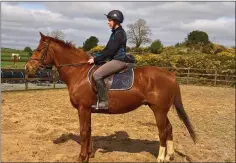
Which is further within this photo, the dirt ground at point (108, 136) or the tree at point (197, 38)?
the tree at point (197, 38)

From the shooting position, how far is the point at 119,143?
712 centimetres

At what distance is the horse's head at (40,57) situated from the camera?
6.13 metres

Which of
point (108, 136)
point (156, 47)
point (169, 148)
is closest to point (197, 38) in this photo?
point (156, 47)

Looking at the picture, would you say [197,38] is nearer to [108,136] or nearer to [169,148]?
[108,136]

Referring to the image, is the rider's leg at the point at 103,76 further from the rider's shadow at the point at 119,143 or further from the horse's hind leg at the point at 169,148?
the horse's hind leg at the point at 169,148

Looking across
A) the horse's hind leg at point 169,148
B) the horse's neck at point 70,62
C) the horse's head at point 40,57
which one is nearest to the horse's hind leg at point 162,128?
the horse's hind leg at point 169,148

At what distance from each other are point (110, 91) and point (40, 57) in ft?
4.86

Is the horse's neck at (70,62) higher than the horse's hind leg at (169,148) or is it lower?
higher

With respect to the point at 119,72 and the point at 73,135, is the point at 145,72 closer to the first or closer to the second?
→ the point at 119,72

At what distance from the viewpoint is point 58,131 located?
7.93m

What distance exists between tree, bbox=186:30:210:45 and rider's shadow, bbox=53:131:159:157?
3344 cm

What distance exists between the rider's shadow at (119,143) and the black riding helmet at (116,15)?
2.56m

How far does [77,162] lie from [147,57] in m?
25.3

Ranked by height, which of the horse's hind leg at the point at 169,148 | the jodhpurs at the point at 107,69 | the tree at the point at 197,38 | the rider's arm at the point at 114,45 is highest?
the tree at the point at 197,38
